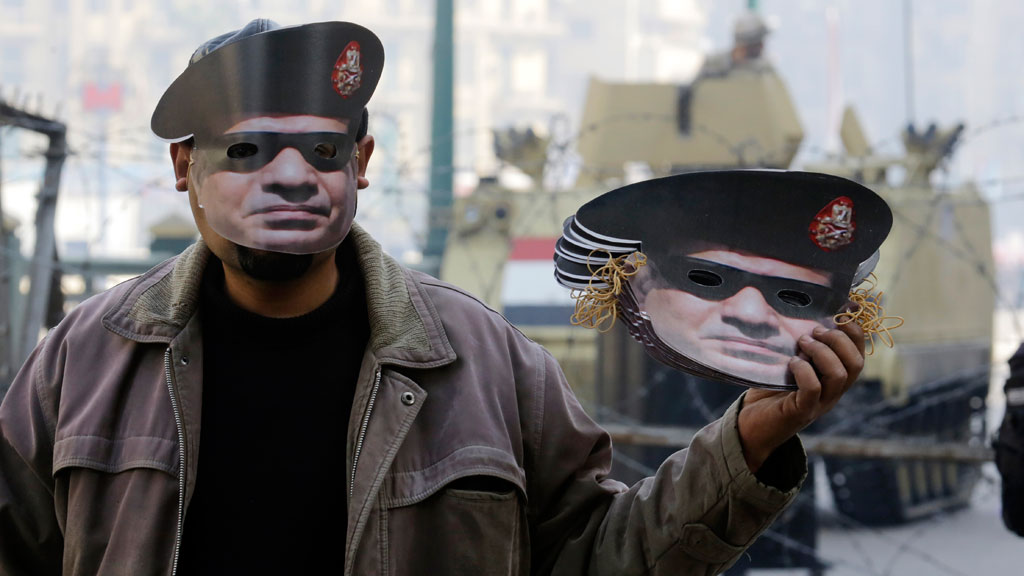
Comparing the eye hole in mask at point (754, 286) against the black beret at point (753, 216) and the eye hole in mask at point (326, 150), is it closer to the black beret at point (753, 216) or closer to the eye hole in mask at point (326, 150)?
the black beret at point (753, 216)

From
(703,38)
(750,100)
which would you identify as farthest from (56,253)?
(703,38)

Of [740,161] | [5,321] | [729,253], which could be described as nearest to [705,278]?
[729,253]

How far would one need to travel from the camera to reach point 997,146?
2265 inches

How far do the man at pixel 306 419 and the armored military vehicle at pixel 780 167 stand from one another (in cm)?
596

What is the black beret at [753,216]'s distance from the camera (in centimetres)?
220

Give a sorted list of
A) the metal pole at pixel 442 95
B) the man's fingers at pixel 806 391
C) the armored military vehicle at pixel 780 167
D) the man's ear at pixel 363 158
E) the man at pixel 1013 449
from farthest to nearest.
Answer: the metal pole at pixel 442 95 → the armored military vehicle at pixel 780 167 → the man at pixel 1013 449 → the man's ear at pixel 363 158 → the man's fingers at pixel 806 391

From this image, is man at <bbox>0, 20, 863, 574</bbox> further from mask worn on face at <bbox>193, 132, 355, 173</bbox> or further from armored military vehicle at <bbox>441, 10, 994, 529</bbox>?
armored military vehicle at <bbox>441, 10, 994, 529</bbox>

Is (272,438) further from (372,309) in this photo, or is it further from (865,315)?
(865,315)

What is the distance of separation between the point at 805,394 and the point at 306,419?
2.87ft

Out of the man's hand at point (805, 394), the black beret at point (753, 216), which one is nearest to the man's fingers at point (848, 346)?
the man's hand at point (805, 394)

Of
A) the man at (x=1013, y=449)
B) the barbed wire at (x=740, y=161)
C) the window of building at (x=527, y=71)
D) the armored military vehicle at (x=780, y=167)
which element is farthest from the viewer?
the window of building at (x=527, y=71)

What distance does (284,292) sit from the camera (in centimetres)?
238

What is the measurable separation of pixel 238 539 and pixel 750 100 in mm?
7944

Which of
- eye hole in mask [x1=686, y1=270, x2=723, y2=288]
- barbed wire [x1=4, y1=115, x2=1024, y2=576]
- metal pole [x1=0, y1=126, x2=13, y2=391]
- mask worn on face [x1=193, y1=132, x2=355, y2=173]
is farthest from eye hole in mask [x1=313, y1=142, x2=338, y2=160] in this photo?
metal pole [x1=0, y1=126, x2=13, y2=391]
